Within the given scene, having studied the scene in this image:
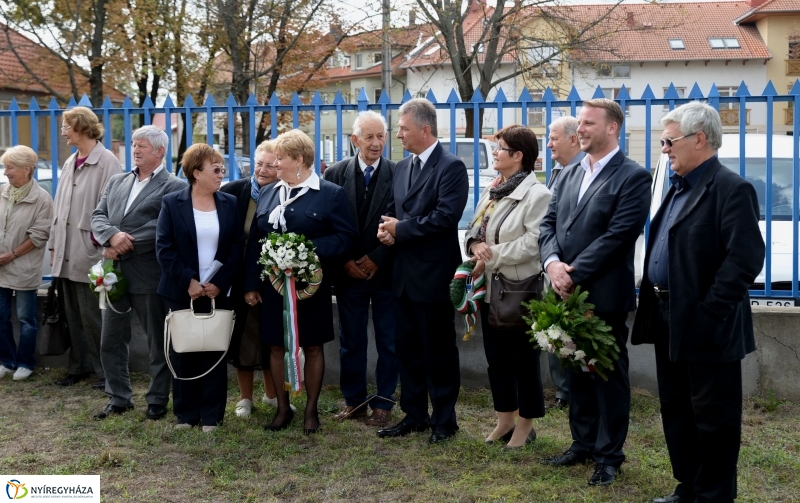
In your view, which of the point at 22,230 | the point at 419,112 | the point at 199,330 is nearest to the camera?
the point at 419,112

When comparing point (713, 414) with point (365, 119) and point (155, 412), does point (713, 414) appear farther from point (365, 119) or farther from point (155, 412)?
point (155, 412)

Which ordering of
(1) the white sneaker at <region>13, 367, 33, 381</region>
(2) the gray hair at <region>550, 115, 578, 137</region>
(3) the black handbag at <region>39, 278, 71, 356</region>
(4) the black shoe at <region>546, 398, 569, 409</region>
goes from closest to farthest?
(2) the gray hair at <region>550, 115, 578, 137</region>
(4) the black shoe at <region>546, 398, 569, 409</region>
(3) the black handbag at <region>39, 278, 71, 356</region>
(1) the white sneaker at <region>13, 367, 33, 381</region>

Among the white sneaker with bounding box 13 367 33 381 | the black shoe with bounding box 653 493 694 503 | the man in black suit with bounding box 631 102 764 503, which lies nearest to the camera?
the man in black suit with bounding box 631 102 764 503

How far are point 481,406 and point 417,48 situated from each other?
1958cm

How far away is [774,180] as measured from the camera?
22.1 ft

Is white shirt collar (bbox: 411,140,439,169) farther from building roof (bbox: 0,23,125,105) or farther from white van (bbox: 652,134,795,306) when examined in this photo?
building roof (bbox: 0,23,125,105)

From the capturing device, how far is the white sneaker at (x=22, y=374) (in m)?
7.01

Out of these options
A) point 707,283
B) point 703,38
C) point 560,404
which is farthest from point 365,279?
point 703,38

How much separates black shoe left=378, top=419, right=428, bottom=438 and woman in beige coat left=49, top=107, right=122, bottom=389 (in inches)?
102

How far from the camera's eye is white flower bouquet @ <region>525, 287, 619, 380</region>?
4.22m

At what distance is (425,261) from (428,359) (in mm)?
627

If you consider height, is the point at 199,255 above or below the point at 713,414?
above

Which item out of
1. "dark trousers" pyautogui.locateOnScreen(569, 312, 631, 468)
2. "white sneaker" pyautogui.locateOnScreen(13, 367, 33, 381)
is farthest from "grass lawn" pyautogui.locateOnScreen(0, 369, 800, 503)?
"white sneaker" pyautogui.locateOnScreen(13, 367, 33, 381)

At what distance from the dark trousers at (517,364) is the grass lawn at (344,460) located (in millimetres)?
278
